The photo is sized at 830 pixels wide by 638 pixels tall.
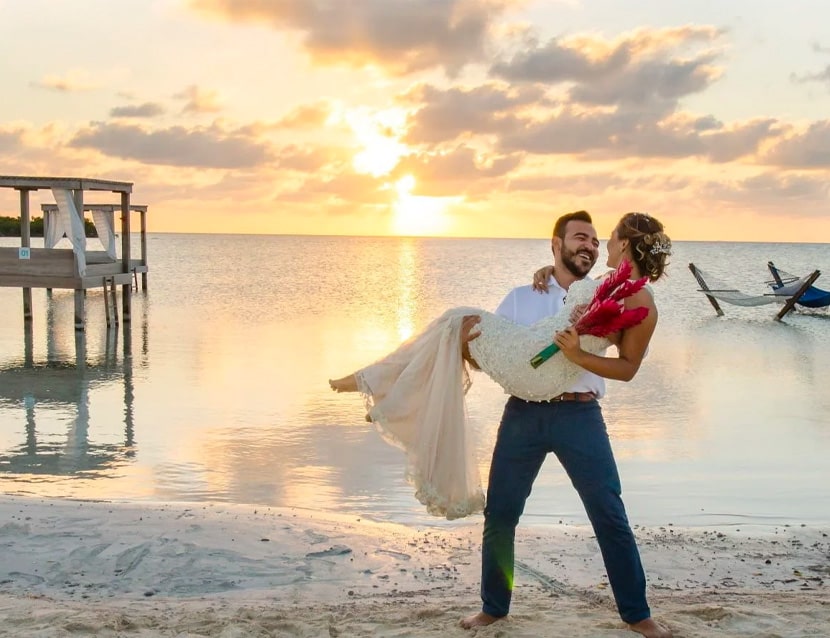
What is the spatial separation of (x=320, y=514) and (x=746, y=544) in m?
3.09

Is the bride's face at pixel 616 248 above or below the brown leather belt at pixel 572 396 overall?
above

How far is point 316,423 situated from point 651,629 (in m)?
7.81

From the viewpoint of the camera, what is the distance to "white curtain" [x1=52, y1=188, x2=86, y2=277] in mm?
20266

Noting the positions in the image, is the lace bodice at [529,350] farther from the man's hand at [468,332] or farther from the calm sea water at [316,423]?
the calm sea water at [316,423]

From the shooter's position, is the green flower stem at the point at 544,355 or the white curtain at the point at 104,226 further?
the white curtain at the point at 104,226

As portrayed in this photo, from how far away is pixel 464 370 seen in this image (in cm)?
414

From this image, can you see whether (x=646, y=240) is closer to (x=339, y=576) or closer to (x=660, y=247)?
(x=660, y=247)

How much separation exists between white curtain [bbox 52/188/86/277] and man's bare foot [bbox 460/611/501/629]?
18.0 meters

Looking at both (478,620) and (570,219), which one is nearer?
(570,219)

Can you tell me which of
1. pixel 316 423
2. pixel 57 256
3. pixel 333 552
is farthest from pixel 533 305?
pixel 57 256

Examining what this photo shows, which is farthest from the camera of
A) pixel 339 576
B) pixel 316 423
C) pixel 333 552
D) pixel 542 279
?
pixel 316 423

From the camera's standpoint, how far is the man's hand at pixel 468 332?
400 centimetres

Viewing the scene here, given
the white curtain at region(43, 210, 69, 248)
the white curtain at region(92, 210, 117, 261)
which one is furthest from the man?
the white curtain at region(92, 210, 117, 261)

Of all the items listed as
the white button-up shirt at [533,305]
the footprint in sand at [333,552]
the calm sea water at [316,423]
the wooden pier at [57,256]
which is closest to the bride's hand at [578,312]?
the white button-up shirt at [533,305]
